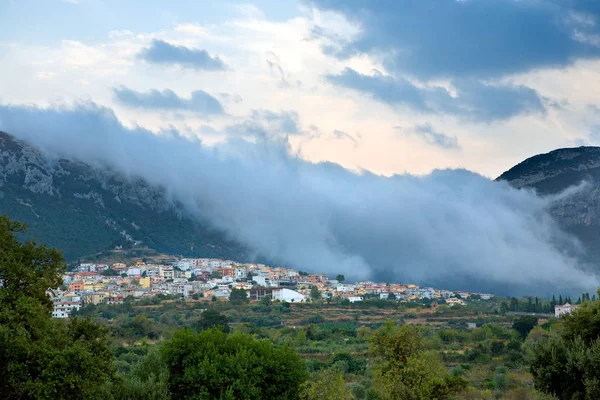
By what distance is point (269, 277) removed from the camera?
120750 mm

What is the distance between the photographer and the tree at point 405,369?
24.9m

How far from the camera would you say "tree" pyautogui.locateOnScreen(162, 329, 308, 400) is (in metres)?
22.8

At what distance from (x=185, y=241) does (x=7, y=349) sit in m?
124

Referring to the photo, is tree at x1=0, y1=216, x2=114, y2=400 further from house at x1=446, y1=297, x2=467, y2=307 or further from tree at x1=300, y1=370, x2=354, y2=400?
house at x1=446, y1=297, x2=467, y2=307

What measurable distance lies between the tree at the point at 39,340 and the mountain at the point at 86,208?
272ft

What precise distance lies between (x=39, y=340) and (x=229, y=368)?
7.24 m

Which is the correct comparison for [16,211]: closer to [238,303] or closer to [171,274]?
[171,274]

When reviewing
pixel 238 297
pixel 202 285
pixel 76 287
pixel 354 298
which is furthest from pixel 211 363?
pixel 202 285

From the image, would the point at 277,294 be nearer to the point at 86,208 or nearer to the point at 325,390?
the point at 86,208

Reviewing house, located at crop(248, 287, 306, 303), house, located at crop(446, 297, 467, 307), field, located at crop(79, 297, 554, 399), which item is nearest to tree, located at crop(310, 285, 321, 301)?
house, located at crop(248, 287, 306, 303)

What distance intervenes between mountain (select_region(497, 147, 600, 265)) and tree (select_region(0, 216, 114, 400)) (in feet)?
356

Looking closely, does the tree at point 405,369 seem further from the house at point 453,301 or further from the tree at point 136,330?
the house at point 453,301

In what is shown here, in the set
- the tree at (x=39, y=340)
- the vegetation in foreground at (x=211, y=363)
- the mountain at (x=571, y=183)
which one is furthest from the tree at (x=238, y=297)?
the tree at (x=39, y=340)

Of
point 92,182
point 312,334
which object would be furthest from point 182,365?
point 92,182
